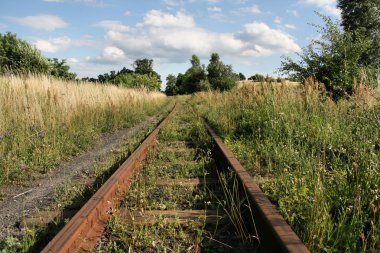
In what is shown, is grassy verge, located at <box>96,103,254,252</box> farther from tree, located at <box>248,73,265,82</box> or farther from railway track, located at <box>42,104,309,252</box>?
tree, located at <box>248,73,265,82</box>

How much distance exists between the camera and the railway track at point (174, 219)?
2457 mm

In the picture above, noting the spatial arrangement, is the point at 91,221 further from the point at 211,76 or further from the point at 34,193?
the point at 211,76

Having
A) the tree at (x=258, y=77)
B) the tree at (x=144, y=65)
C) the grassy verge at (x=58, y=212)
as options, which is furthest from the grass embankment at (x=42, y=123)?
the tree at (x=144, y=65)

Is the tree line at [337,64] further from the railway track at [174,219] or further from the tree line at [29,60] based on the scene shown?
the tree line at [29,60]

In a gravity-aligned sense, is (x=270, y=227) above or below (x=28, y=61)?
below

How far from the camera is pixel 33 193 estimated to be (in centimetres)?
438

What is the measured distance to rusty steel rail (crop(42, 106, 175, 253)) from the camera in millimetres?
2305

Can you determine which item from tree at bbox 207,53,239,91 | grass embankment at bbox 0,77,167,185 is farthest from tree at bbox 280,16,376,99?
tree at bbox 207,53,239,91

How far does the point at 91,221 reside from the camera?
2.82 metres

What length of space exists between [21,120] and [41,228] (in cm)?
508

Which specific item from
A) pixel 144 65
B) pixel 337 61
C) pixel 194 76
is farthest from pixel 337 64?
pixel 144 65

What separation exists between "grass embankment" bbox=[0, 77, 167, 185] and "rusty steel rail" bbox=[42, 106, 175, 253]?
190cm

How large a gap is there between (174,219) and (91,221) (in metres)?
0.68

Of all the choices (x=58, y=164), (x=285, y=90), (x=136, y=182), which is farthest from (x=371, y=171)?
(x=285, y=90)
